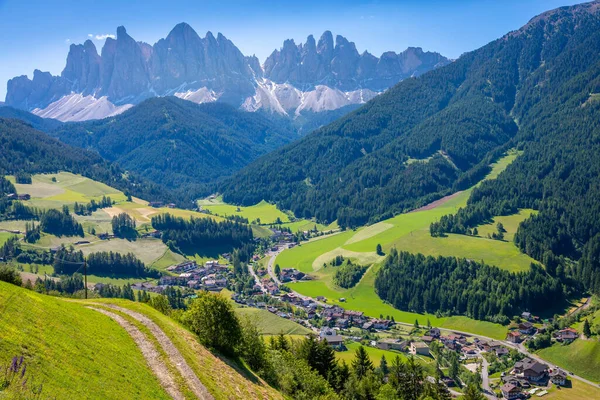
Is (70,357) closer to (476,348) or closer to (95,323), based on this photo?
(95,323)

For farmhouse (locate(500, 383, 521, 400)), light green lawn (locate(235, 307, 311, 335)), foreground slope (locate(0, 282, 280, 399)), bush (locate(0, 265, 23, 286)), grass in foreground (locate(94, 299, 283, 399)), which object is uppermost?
bush (locate(0, 265, 23, 286))

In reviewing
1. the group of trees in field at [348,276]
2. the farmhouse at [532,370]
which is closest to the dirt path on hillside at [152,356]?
the farmhouse at [532,370]

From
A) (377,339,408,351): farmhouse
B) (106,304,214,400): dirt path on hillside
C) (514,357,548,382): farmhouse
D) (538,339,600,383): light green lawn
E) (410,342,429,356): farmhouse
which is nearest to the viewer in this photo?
(106,304,214,400): dirt path on hillside

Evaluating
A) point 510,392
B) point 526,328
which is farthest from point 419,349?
point 526,328

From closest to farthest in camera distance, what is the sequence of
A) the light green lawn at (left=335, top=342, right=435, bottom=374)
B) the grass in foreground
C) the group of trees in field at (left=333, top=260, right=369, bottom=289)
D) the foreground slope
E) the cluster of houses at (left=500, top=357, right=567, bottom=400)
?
the foreground slope, the grass in foreground, the cluster of houses at (left=500, top=357, right=567, bottom=400), the light green lawn at (left=335, top=342, right=435, bottom=374), the group of trees in field at (left=333, top=260, right=369, bottom=289)

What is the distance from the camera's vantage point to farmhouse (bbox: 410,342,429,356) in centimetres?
12759

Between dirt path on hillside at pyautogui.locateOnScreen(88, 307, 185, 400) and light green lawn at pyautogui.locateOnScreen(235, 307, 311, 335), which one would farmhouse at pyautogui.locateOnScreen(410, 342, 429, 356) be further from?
dirt path on hillside at pyautogui.locateOnScreen(88, 307, 185, 400)

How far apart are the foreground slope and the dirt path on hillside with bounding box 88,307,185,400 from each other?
0.61m

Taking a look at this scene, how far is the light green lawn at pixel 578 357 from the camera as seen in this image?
115250mm

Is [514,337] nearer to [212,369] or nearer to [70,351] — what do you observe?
[212,369]

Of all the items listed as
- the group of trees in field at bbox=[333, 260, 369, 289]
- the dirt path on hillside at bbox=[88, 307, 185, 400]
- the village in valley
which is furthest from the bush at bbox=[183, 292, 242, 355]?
the group of trees in field at bbox=[333, 260, 369, 289]

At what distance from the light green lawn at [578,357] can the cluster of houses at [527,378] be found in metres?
4.85

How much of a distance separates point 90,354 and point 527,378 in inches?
4035

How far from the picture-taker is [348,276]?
194 metres
